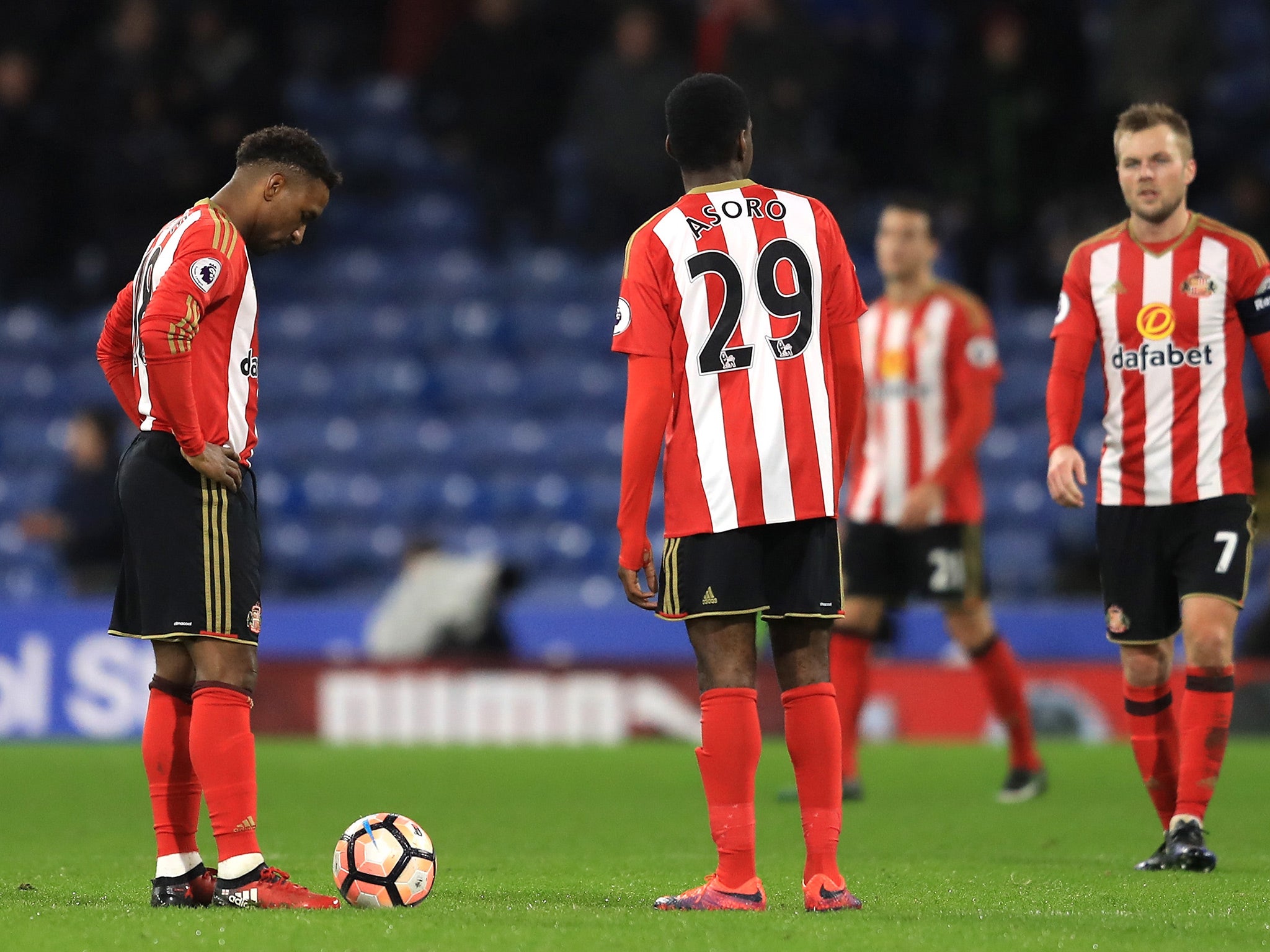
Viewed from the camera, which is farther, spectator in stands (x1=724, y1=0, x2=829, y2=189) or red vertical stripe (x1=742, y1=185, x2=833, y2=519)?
spectator in stands (x1=724, y1=0, x2=829, y2=189)

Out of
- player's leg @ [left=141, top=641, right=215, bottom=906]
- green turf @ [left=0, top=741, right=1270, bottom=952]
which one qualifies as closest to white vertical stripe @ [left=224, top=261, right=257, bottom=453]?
player's leg @ [left=141, top=641, right=215, bottom=906]

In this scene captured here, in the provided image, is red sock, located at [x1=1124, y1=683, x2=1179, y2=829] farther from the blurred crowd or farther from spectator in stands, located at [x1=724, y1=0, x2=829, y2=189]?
spectator in stands, located at [x1=724, y1=0, x2=829, y2=189]

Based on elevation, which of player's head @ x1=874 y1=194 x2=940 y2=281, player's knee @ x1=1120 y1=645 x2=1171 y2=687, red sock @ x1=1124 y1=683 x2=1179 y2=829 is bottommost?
red sock @ x1=1124 y1=683 x2=1179 y2=829

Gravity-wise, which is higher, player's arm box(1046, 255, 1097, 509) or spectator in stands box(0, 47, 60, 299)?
spectator in stands box(0, 47, 60, 299)

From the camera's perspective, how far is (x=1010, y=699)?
7613mm

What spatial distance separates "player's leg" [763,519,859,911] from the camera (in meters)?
4.21

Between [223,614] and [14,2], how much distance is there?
12.6m

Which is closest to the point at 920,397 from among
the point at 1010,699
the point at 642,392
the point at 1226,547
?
the point at 1010,699

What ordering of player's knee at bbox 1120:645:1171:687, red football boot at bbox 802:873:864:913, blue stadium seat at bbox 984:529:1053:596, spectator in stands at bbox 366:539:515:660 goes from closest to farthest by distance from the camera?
red football boot at bbox 802:873:864:913, player's knee at bbox 1120:645:1171:687, spectator in stands at bbox 366:539:515:660, blue stadium seat at bbox 984:529:1053:596

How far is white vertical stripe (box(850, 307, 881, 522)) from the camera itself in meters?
7.69

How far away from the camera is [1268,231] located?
13172mm

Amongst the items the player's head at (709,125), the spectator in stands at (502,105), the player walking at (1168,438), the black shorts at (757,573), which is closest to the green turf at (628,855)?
the player walking at (1168,438)

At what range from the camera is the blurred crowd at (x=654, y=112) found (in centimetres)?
1394

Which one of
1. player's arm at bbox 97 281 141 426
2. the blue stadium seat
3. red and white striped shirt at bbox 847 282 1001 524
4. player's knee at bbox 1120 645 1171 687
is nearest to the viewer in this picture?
player's arm at bbox 97 281 141 426
